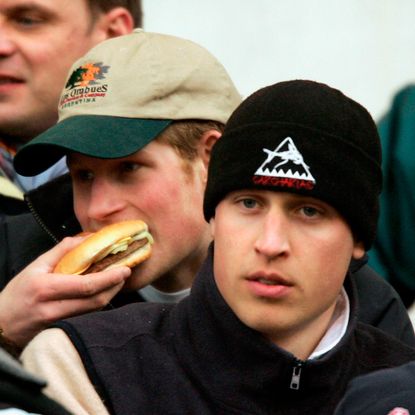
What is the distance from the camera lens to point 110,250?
14.5ft

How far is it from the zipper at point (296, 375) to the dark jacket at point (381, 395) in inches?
26.6

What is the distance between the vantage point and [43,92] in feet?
17.8

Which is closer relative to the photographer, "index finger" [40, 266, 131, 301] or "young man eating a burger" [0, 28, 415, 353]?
"index finger" [40, 266, 131, 301]

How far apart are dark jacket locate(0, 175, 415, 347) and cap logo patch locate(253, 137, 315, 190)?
2.74 ft

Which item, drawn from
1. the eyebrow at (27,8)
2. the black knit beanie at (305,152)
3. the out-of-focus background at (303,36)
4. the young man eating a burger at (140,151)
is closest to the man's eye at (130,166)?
the young man eating a burger at (140,151)

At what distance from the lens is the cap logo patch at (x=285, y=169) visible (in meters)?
3.75

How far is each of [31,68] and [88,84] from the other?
876mm

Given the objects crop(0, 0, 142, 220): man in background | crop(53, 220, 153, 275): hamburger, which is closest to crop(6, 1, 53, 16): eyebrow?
crop(0, 0, 142, 220): man in background

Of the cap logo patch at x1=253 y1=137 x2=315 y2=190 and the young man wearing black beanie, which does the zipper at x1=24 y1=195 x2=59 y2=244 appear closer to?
the young man wearing black beanie

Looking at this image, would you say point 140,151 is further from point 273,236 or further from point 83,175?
point 273,236

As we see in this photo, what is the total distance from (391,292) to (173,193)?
0.69 meters

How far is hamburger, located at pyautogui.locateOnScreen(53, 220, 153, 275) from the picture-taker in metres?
4.37

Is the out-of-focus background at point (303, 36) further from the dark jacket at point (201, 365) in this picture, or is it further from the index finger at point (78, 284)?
the dark jacket at point (201, 365)

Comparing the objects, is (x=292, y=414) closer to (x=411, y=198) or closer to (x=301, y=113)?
(x=301, y=113)
